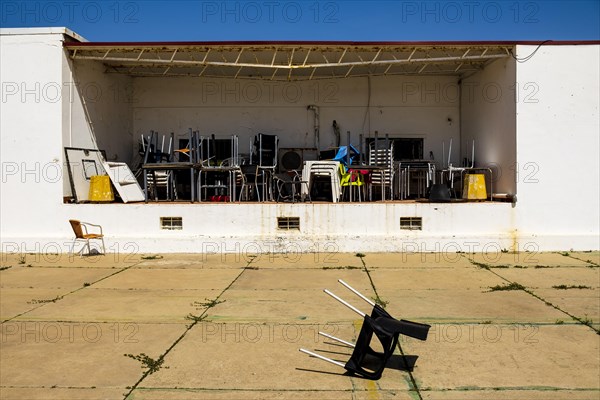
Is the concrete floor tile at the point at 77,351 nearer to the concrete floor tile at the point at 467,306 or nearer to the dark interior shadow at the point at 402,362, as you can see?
the dark interior shadow at the point at 402,362

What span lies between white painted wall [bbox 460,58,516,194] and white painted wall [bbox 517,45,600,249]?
0.24 metres

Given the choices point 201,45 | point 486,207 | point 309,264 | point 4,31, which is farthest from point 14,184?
point 486,207

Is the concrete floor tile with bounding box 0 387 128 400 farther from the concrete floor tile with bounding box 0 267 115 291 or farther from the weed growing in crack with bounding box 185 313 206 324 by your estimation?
the concrete floor tile with bounding box 0 267 115 291

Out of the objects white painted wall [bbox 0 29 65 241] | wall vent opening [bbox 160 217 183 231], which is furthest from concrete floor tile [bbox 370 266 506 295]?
white painted wall [bbox 0 29 65 241]

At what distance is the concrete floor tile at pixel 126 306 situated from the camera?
19.9 feet

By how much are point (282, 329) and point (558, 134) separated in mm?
7143

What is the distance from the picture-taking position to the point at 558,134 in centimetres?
1024

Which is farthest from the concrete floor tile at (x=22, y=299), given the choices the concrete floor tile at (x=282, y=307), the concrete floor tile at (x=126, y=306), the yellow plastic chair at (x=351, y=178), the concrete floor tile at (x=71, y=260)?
the yellow plastic chair at (x=351, y=178)

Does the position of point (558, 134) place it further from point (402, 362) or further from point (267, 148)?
point (402, 362)

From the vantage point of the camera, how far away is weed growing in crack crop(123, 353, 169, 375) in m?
4.51

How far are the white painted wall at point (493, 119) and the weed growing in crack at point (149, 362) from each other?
7676 mm

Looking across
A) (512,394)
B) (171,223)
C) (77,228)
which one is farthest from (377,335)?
(77,228)

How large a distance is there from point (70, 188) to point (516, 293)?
8082 millimetres

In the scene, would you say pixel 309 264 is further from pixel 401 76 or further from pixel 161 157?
pixel 401 76
